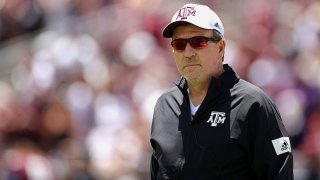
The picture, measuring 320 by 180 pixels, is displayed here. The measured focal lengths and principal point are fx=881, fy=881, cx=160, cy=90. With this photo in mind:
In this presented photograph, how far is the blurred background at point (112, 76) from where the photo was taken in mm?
9188

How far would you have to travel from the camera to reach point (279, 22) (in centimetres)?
1081

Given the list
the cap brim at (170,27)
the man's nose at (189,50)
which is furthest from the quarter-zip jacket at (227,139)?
the cap brim at (170,27)

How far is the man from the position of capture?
3.93 m

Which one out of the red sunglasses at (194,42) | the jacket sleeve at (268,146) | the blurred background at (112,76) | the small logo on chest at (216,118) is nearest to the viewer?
the jacket sleeve at (268,146)

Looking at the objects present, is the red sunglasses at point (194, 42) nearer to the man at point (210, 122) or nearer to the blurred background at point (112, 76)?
the man at point (210, 122)

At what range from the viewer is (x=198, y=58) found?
413 centimetres

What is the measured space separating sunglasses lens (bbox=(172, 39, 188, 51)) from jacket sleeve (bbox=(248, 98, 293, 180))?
0.46 m

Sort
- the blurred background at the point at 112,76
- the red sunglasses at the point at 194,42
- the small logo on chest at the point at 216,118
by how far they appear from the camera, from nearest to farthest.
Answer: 1. the small logo on chest at the point at 216,118
2. the red sunglasses at the point at 194,42
3. the blurred background at the point at 112,76

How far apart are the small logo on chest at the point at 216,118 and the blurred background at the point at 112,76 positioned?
155 inches

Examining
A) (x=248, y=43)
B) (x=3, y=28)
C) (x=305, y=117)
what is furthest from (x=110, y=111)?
(x=3, y=28)

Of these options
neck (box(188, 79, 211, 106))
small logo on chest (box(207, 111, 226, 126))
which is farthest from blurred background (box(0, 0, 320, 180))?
small logo on chest (box(207, 111, 226, 126))

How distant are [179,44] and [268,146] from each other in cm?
66

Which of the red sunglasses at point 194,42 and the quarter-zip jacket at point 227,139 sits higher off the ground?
the red sunglasses at point 194,42

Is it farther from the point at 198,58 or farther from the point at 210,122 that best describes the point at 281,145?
the point at 198,58
